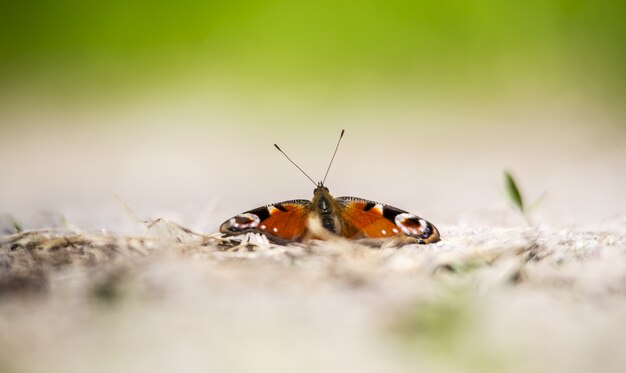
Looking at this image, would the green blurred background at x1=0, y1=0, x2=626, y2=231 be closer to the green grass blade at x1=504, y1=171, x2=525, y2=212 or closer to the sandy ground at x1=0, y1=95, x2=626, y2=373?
the sandy ground at x1=0, y1=95, x2=626, y2=373

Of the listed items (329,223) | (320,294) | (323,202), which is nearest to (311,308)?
(320,294)

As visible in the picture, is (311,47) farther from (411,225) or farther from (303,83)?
(411,225)

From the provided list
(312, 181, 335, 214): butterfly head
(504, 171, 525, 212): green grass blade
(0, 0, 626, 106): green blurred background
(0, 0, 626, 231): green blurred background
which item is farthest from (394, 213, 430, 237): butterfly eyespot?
(0, 0, 626, 106): green blurred background

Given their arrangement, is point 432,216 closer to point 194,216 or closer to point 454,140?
point 194,216

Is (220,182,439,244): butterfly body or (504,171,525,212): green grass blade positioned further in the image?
(504,171,525,212): green grass blade

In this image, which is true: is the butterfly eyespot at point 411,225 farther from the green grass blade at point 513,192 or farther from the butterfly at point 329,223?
the green grass blade at point 513,192

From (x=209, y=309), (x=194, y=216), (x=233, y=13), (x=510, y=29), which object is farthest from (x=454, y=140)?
(x=209, y=309)
